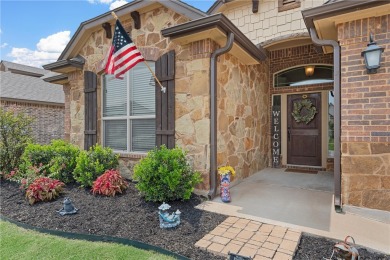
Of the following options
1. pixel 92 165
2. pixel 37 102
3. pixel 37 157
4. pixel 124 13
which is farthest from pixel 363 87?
pixel 37 102

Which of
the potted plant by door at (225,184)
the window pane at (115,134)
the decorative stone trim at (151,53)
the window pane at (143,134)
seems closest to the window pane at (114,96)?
the window pane at (115,134)

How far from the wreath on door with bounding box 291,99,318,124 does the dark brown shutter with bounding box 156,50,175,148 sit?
4.01m

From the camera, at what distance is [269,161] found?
7.11 metres

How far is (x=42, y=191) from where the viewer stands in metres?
4.27

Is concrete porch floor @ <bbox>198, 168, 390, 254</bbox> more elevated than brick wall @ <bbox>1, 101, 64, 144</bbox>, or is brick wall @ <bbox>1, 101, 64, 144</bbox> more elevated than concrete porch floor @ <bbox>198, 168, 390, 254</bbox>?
brick wall @ <bbox>1, 101, 64, 144</bbox>

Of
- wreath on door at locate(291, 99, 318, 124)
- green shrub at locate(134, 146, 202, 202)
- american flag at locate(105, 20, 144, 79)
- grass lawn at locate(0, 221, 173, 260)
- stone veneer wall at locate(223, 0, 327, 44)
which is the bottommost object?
grass lawn at locate(0, 221, 173, 260)

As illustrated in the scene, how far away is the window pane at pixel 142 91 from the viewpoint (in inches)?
199

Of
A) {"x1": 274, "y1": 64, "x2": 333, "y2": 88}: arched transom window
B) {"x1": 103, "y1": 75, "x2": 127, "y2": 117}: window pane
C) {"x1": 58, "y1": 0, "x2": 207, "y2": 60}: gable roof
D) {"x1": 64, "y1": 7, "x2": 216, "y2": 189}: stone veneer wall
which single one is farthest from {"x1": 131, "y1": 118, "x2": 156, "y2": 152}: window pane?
{"x1": 274, "y1": 64, "x2": 333, "y2": 88}: arched transom window

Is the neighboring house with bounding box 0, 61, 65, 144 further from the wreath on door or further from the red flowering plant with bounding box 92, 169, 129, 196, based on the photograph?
the wreath on door

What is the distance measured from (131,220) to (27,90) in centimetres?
1259

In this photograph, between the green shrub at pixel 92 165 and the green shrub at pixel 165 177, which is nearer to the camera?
the green shrub at pixel 165 177

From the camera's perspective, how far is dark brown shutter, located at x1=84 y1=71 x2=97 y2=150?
589 cm

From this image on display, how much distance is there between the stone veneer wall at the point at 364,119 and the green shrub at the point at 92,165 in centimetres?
441

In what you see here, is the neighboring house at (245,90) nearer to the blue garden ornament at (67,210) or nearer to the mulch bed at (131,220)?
the mulch bed at (131,220)
